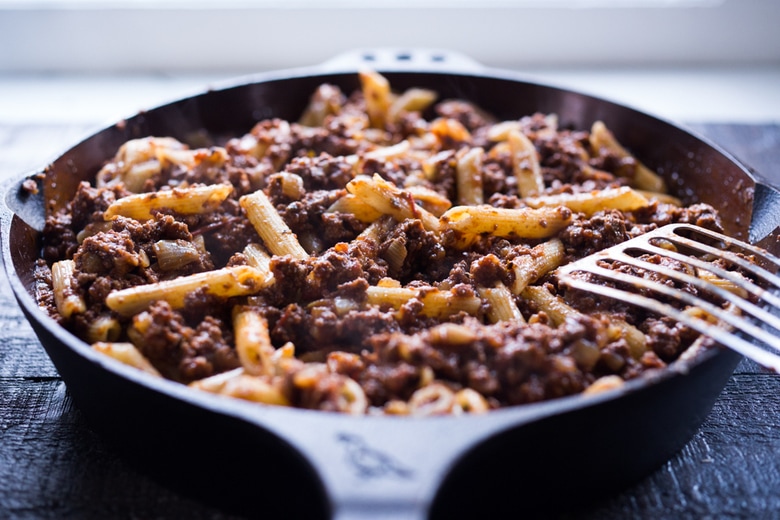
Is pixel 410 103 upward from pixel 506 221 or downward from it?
upward

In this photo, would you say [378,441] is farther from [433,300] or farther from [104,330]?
[104,330]

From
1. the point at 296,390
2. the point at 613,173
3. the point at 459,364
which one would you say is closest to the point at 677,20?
the point at 613,173

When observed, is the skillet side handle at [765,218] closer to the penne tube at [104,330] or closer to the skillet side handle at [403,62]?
the skillet side handle at [403,62]

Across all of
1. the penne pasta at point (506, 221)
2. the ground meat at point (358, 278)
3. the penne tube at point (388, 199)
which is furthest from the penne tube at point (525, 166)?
the penne tube at point (388, 199)

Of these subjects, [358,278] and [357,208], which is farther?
[357,208]

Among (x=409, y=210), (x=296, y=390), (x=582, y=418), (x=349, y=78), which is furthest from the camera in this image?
(x=349, y=78)

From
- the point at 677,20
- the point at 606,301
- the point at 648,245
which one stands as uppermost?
the point at 677,20

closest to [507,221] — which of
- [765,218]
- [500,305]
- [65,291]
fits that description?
[500,305]

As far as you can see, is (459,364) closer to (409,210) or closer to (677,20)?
(409,210)
